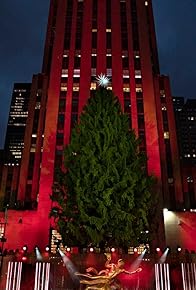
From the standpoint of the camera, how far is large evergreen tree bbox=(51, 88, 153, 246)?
23406 millimetres

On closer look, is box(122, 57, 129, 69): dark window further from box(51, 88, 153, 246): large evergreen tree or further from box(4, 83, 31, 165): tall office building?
box(4, 83, 31, 165): tall office building

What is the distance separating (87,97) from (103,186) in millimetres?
22854

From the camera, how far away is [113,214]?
2331 cm

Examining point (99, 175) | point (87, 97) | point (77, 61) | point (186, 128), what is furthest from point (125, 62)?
point (186, 128)

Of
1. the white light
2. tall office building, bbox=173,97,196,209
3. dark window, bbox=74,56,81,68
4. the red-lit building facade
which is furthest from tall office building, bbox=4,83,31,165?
the white light

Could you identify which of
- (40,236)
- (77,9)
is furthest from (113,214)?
(77,9)

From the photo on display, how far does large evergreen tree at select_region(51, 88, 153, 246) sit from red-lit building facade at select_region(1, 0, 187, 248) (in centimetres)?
1202

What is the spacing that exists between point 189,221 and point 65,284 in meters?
18.3

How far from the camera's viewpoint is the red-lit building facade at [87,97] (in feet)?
129

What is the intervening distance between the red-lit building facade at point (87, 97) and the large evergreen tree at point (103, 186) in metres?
12.0

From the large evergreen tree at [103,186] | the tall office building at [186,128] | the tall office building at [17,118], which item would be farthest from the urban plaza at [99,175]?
the tall office building at [17,118]

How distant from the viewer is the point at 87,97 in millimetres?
44406

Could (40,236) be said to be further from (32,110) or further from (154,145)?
(32,110)

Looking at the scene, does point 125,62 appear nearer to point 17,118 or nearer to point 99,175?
point 99,175
